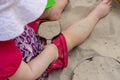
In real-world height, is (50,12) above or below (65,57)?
above

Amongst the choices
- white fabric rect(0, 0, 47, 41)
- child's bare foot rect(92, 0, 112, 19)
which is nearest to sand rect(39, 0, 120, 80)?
child's bare foot rect(92, 0, 112, 19)

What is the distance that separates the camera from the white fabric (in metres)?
0.75

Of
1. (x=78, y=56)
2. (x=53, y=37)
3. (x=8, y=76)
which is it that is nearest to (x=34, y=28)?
(x=53, y=37)

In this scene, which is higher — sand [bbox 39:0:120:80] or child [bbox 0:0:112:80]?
child [bbox 0:0:112:80]

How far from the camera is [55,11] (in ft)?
4.50

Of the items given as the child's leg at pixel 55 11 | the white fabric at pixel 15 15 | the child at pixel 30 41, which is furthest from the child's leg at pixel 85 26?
the white fabric at pixel 15 15

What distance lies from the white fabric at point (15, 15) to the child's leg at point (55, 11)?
0.47 metres

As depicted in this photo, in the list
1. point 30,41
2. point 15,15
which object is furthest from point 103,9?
point 15,15

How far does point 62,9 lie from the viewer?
1.42 m

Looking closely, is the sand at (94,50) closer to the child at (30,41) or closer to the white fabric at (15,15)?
the child at (30,41)

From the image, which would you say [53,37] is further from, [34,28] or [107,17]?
[107,17]

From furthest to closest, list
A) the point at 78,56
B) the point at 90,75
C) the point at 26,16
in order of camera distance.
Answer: the point at 78,56 → the point at 90,75 → the point at 26,16

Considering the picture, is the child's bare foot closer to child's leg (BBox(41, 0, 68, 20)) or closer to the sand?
the sand

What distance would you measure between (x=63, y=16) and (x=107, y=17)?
21 cm
